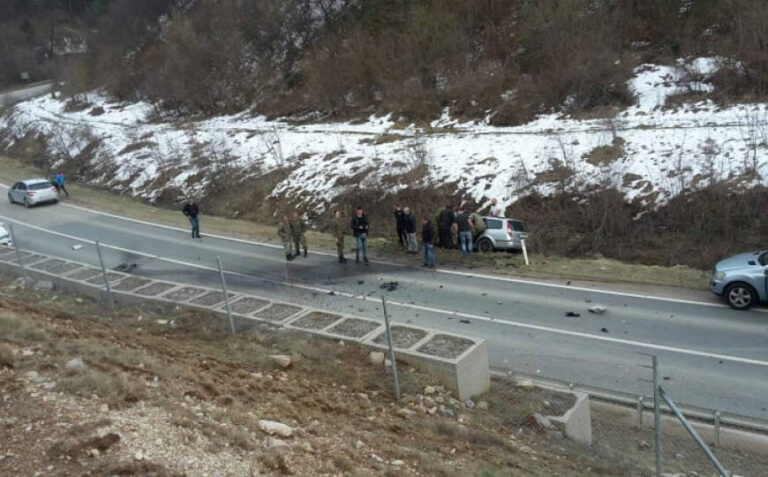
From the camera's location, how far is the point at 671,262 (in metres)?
17.9

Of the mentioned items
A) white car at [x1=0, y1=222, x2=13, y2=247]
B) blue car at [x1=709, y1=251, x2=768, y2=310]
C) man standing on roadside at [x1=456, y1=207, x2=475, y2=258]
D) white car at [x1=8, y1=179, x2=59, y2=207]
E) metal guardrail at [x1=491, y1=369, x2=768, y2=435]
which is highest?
white car at [x1=8, y1=179, x2=59, y2=207]

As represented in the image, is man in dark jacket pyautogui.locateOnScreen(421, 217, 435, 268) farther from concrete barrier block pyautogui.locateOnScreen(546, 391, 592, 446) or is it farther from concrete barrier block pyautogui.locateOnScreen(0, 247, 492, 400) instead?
concrete barrier block pyautogui.locateOnScreen(546, 391, 592, 446)

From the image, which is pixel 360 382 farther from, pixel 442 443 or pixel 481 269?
pixel 481 269

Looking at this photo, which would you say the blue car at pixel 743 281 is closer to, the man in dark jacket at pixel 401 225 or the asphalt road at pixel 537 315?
the asphalt road at pixel 537 315

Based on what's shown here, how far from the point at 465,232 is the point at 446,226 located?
997 mm

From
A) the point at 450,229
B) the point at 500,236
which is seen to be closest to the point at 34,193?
the point at 450,229

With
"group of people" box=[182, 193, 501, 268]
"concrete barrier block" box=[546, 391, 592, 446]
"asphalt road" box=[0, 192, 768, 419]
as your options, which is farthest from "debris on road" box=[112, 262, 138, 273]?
"concrete barrier block" box=[546, 391, 592, 446]

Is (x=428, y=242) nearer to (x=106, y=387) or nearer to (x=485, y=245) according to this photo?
(x=485, y=245)

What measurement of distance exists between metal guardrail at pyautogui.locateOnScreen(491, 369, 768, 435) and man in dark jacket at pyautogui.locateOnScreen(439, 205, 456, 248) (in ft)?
28.4

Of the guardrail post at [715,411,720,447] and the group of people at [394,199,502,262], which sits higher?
the group of people at [394,199,502,262]

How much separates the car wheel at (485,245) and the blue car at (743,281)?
6.78m

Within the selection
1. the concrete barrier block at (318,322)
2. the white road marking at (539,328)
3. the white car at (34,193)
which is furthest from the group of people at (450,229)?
the white car at (34,193)

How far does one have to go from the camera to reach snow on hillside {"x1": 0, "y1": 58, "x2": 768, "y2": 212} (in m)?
21.3

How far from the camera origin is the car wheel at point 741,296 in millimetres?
13719
